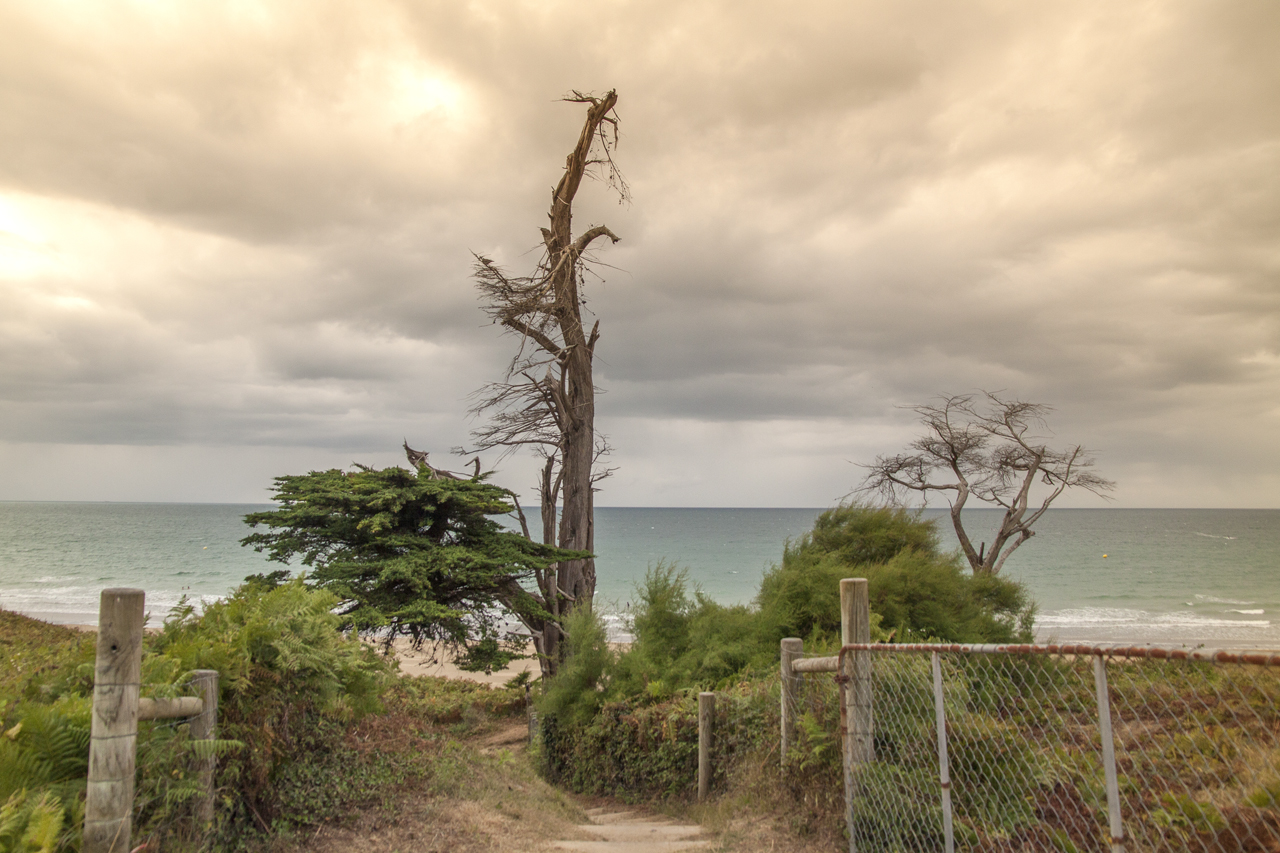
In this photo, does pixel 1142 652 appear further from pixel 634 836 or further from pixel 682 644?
pixel 682 644

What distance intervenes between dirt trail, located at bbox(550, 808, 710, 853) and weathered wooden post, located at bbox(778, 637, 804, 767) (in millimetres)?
1054

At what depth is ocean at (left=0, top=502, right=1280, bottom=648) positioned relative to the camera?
3356 cm

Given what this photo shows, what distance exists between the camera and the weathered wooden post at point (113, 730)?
3980 millimetres

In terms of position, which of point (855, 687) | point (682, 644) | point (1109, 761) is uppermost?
point (1109, 761)

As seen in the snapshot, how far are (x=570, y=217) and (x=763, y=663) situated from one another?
10115 mm

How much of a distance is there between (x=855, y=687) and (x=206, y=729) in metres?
4.38

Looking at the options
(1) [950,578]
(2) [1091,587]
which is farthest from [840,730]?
(2) [1091,587]

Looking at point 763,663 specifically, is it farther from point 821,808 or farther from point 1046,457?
point 1046,457

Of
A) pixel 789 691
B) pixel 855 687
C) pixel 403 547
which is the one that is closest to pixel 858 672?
pixel 855 687

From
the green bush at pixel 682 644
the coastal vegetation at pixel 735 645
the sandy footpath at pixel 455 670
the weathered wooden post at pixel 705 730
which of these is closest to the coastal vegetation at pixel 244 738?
the weathered wooden post at pixel 705 730

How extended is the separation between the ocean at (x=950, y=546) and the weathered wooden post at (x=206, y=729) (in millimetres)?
5668

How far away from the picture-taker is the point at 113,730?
402cm

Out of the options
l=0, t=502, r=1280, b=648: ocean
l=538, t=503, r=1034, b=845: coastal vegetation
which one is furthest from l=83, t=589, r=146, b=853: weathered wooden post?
l=0, t=502, r=1280, b=648: ocean

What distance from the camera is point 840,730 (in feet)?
17.9
